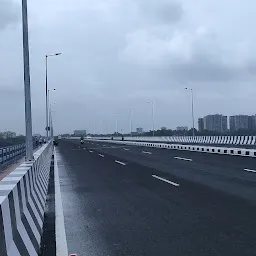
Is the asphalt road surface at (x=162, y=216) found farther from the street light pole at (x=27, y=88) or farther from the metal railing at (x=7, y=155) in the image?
the metal railing at (x=7, y=155)

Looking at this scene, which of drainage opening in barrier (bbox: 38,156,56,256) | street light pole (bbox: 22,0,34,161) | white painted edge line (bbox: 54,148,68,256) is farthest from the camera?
street light pole (bbox: 22,0,34,161)

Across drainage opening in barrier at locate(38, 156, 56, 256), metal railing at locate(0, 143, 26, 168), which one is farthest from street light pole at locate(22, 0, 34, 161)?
metal railing at locate(0, 143, 26, 168)

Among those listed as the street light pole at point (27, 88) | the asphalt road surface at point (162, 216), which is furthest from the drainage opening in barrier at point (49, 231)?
the street light pole at point (27, 88)

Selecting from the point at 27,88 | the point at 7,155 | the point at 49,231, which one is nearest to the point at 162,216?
the point at 49,231

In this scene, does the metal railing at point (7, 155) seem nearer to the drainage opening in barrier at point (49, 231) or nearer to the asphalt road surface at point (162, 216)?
the asphalt road surface at point (162, 216)

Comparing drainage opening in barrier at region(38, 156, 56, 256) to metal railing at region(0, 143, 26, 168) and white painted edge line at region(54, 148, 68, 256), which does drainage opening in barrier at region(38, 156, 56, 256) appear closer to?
white painted edge line at region(54, 148, 68, 256)

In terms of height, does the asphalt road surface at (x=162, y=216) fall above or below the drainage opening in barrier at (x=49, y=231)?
above

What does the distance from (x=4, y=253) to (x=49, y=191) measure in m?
9.28

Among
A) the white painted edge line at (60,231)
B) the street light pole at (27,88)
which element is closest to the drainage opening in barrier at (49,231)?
the white painted edge line at (60,231)

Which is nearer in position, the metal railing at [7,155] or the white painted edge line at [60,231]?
the white painted edge line at [60,231]

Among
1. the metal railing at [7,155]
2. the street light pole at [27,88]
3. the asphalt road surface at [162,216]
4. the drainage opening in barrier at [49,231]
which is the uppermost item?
the street light pole at [27,88]

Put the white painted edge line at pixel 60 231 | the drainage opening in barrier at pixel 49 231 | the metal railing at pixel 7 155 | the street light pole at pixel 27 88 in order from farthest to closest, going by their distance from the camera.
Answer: the metal railing at pixel 7 155 < the street light pole at pixel 27 88 < the drainage opening in barrier at pixel 49 231 < the white painted edge line at pixel 60 231

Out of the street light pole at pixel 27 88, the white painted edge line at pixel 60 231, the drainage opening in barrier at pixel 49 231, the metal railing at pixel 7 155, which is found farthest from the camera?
the metal railing at pixel 7 155

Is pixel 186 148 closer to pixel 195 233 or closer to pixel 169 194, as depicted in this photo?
pixel 169 194
